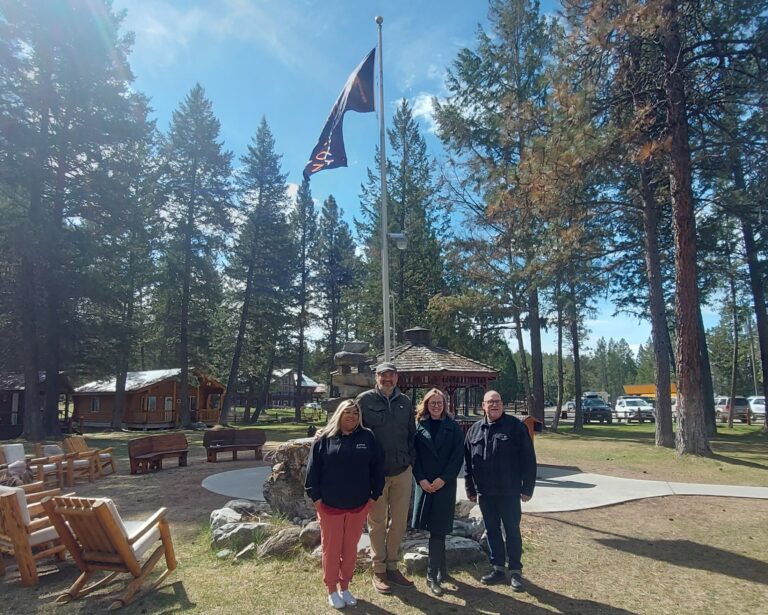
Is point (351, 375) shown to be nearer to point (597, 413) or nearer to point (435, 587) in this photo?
point (435, 587)

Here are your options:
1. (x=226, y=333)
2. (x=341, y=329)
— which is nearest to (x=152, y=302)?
(x=226, y=333)

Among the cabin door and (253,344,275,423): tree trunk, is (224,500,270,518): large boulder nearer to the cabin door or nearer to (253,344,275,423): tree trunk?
the cabin door

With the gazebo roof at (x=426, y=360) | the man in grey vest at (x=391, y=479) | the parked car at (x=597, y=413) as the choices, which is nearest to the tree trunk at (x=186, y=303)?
the gazebo roof at (x=426, y=360)

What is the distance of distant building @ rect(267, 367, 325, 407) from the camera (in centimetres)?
5747

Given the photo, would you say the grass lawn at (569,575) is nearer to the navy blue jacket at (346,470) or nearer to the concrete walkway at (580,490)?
the concrete walkway at (580,490)

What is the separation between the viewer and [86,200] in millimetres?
20312

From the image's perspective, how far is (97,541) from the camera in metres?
4.36

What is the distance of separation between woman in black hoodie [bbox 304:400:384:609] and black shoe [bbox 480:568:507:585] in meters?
1.18

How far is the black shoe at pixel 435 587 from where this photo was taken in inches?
169

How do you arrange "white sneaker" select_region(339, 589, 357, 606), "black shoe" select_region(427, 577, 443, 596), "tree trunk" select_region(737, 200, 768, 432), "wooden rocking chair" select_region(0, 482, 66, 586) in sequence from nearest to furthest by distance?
"white sneaker" select_region(339, 589, 357, 606), "black shoe" select_region(427, 577, 443, 596), "wooden rocking chair" select_region(0, 482, 66, 586), "tree trunk" select_region(737, 200, 768, 432)

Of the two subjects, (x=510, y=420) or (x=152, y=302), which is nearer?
(x=510, y=420)

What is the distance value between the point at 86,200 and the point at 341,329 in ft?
78.2

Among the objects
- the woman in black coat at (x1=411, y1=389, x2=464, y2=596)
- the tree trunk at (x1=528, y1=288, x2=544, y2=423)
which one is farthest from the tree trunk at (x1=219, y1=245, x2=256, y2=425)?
the woman in black coat at (x1=411, y1=389, x2=464, y2=596)

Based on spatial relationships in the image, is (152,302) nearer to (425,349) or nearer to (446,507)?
(425,349)
